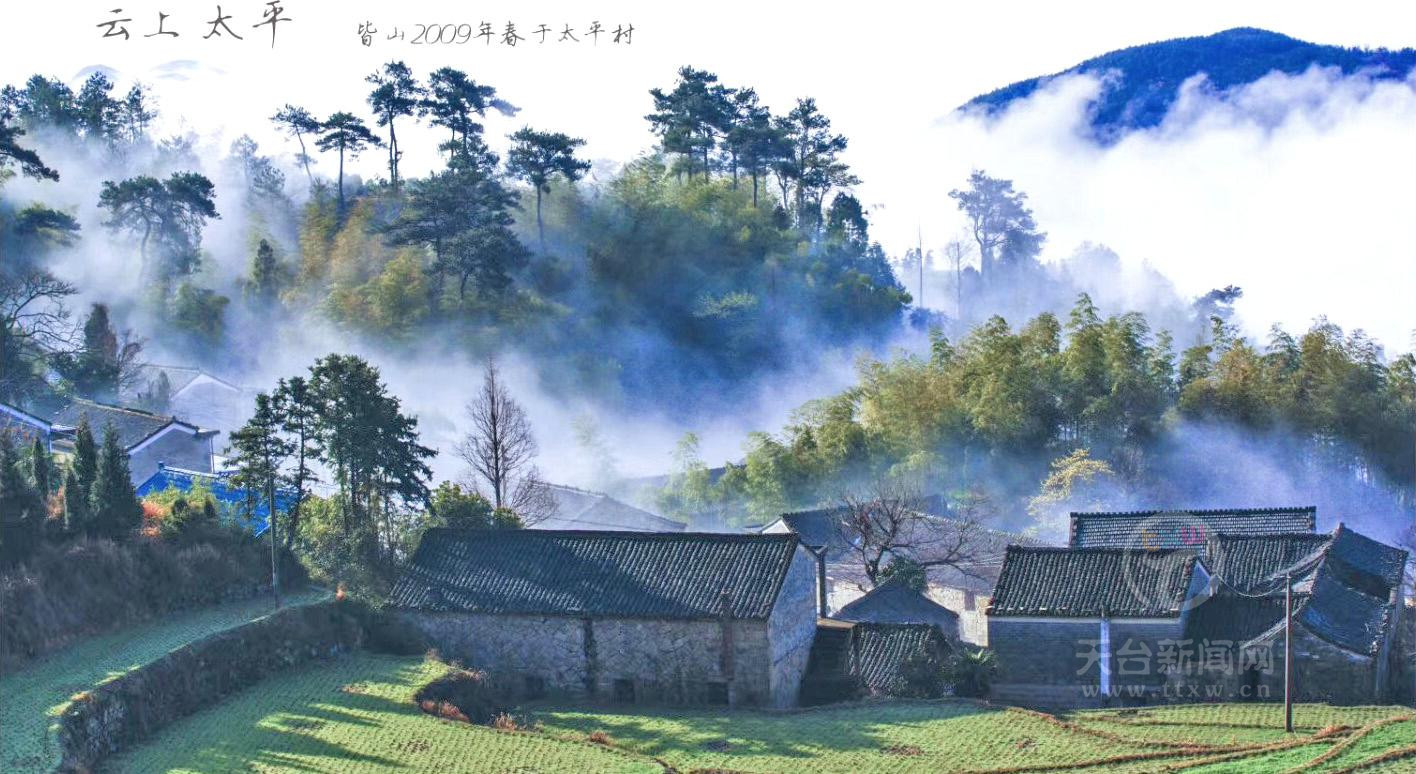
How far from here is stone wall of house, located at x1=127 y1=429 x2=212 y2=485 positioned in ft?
113

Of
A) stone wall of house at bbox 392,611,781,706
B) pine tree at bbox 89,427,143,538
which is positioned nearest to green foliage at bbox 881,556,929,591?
stone wall of house at bbox 392,611,781,706

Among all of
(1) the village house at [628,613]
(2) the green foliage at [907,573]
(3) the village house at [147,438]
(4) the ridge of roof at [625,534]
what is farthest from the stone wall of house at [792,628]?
(3) the village house at [147,438]

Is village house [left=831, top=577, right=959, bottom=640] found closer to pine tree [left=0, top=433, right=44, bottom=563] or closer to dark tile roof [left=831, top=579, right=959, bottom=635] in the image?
dark tile roof [left=831, top=579, right=959, bottom=635]

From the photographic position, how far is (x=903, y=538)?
118ft

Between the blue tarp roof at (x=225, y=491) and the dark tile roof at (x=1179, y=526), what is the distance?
16448mm

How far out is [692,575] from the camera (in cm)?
2772

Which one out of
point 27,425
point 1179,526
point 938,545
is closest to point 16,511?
point 27,425

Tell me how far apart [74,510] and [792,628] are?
12666mm

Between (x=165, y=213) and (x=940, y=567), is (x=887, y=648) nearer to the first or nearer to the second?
(x=940, y=567)

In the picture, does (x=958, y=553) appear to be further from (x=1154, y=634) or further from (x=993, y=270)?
(x=993, y=270)

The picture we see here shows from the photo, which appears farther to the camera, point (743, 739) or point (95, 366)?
point (95, 366)

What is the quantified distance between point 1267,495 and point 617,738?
26533 millimetres

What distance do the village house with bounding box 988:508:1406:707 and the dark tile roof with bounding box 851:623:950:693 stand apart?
130 cm

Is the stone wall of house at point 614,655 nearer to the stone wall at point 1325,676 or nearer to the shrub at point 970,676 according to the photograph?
the shrub at point 970,676
